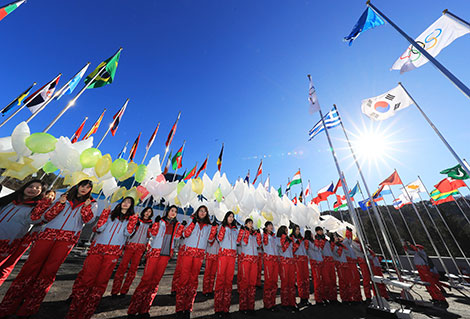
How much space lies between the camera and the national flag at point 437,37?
4332mm

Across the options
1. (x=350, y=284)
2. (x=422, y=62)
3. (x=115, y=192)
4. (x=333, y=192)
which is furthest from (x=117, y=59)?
(x=333, y=192)

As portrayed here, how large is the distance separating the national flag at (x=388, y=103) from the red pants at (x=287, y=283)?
23.1 ft

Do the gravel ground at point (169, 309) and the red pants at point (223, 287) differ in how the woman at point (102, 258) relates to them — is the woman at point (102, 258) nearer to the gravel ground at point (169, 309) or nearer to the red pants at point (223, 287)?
the gravel ground at point (169, 309)

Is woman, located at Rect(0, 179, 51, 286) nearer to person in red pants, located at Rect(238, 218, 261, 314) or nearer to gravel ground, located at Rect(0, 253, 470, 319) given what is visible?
gravel ground, located at Rect(0, 253, 470, 319)

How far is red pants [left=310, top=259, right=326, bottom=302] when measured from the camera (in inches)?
203

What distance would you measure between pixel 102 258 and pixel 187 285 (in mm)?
1450

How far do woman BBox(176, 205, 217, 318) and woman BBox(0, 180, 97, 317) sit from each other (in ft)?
5.71

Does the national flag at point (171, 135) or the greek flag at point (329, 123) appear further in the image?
the national flag at point (171, 135)

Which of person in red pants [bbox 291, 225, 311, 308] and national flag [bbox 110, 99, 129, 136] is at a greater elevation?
national flag [bbox 110, 99, 129, 136]

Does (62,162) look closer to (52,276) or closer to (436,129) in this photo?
(52,276)

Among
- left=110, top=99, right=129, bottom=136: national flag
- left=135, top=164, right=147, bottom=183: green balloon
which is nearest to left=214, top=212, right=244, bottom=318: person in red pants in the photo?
left=135, top=164, right=147, bottom=183: green balloon

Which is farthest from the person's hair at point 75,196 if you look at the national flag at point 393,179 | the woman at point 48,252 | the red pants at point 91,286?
the national flag at point 393,179

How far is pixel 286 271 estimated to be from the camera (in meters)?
4.62

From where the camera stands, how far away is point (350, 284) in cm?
572
